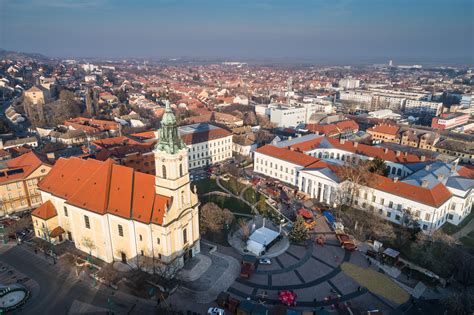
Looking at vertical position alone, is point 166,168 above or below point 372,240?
above

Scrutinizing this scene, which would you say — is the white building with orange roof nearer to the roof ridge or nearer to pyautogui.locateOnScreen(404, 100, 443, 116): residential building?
the roof ridge

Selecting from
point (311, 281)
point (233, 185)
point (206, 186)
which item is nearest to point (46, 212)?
point (206, 186)

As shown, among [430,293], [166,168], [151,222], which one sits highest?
[166,168]

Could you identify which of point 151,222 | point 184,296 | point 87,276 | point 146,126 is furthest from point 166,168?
point 146,126

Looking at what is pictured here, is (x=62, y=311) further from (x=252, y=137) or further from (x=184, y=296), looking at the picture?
(x=252, y=137)

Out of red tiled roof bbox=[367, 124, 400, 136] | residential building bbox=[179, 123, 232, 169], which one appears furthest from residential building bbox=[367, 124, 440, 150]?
residential building bbox=[179, 123, 232, 169]

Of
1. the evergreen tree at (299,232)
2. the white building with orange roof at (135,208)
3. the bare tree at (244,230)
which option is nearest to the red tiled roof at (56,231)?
the white building with orange roof at (135,208)

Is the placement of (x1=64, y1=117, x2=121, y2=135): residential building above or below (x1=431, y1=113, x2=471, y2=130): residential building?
above
